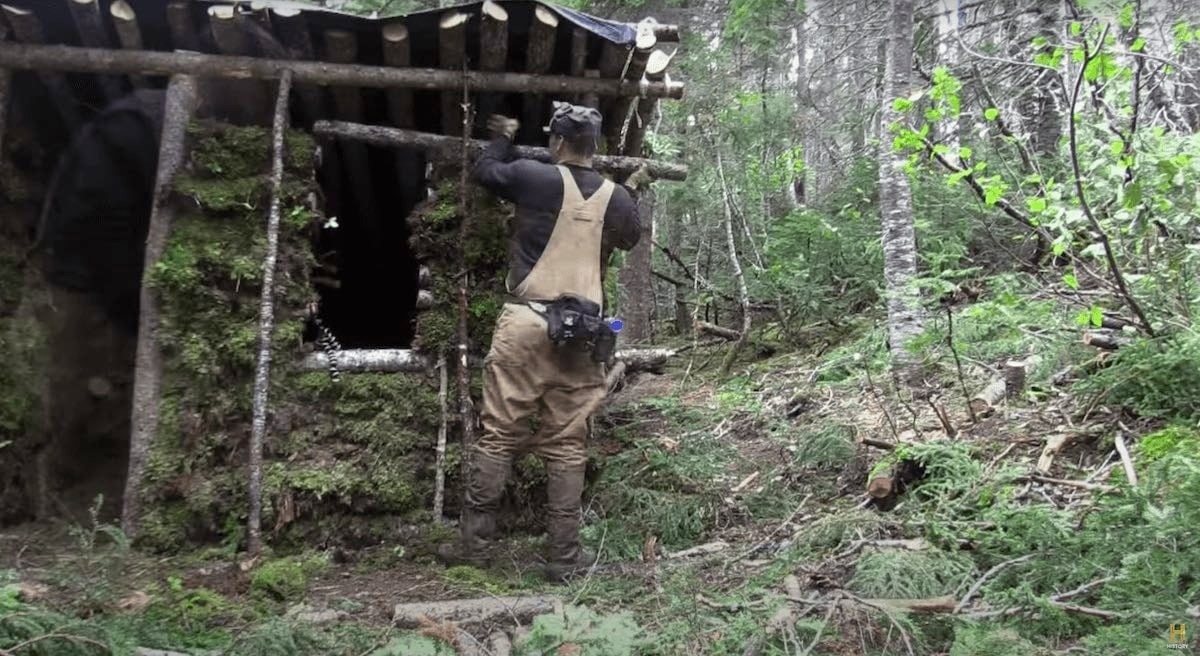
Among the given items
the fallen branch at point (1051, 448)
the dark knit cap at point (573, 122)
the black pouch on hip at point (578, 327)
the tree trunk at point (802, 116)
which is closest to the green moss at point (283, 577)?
the black pouch on hip at point (578, 327)

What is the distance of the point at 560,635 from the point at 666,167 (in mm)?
3657

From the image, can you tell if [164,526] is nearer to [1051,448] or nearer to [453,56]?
[453,56]

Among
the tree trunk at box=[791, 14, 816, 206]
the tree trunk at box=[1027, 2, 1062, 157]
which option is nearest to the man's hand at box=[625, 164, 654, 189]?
the tree trunk at box=[1027, 2, 1062, 157]

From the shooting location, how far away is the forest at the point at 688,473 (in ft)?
10.0

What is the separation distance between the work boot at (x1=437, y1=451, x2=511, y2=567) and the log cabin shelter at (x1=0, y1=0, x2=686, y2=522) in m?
1.21

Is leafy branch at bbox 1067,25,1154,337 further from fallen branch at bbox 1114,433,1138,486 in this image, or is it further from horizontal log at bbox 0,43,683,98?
horizontal log at bbox 0,43,683,98

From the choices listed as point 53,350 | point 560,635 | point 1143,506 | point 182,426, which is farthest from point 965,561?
point 53,350

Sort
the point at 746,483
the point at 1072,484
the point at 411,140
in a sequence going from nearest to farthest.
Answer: the point at 1072,484, the point at 411,140, the point at 746,483

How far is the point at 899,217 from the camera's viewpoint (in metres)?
6.76

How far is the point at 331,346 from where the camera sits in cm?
514

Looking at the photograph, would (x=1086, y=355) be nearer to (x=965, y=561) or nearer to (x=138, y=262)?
(x=965, y=561)

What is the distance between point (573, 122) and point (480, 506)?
2284 mm

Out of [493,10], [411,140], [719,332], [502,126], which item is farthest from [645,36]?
[719,332]

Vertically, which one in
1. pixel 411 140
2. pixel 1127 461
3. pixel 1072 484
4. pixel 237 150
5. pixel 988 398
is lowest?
pixel 1072 484
